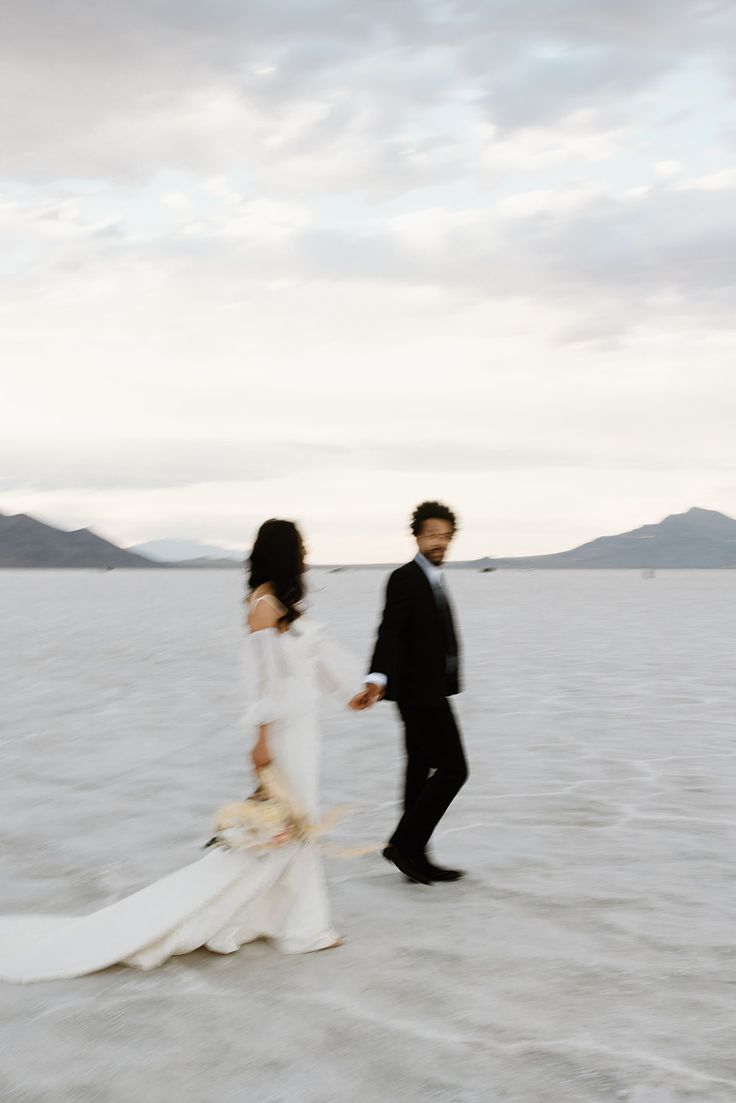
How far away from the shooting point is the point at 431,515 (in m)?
5.53

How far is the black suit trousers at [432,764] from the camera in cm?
547

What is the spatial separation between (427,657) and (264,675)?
1207 millimetres

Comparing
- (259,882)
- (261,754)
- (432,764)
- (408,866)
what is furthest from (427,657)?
(259,882)

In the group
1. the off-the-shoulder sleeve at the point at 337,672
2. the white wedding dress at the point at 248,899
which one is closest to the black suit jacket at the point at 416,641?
the off-the-shoulder sleeve at the point at 337,672

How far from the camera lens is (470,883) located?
5.75m

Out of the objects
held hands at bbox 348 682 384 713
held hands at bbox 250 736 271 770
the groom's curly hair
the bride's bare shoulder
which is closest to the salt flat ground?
held hands at bbox 250 736 271 770

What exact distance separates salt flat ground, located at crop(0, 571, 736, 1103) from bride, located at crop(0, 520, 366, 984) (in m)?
0.11

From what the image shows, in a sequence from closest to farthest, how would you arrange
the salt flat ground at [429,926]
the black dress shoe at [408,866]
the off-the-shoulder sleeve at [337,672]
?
the salt flat ground at [429,926] < the off-the-shoulder sleeve at [337,672] < the black dress shoe at [408,866]

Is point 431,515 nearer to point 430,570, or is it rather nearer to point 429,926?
point 430,570

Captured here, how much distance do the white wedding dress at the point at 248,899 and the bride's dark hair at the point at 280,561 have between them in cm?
19

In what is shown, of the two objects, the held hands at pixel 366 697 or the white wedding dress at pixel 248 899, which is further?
the held hands at pixel 366 697

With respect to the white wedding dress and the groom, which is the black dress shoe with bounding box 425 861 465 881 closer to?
the groom

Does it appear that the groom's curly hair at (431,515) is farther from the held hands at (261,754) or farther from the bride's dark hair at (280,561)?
the held hands at (261,754)

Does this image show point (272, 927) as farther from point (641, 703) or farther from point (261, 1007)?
point (641, 703)
